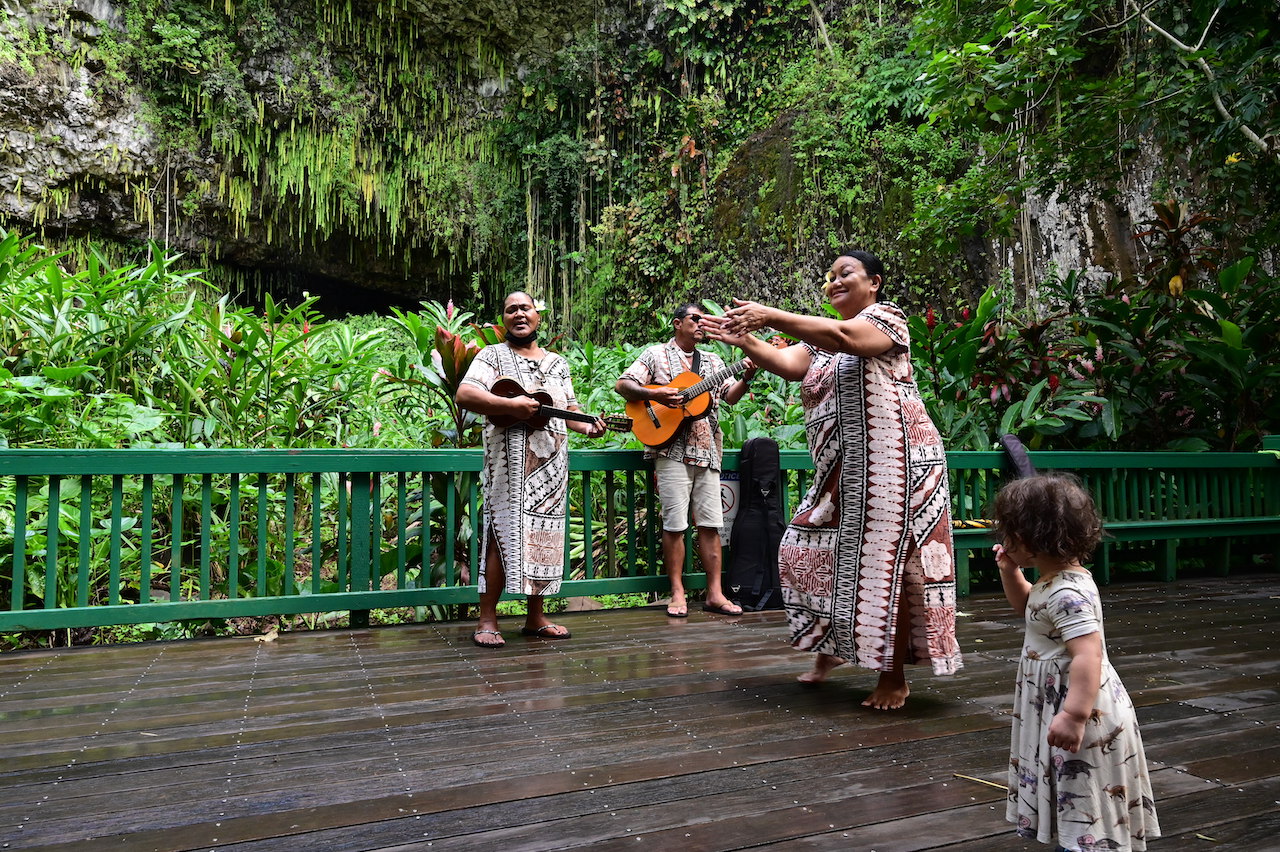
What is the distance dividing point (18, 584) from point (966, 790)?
3.59 metres

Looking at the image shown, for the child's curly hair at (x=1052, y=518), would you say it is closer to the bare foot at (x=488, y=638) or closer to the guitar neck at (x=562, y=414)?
the guitar neck at (x=562, y=414)

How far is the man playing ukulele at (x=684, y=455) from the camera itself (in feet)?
14.1

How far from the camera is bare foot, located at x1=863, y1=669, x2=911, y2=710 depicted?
8.75ft

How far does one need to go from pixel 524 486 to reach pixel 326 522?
2.11 meters

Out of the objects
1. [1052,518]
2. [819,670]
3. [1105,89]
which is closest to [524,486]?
[819,670]

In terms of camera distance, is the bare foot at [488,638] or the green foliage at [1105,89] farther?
the green foliage at [1105,89]

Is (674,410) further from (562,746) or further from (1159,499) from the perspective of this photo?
(1159,499)

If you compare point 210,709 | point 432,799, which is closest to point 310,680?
point 210,709

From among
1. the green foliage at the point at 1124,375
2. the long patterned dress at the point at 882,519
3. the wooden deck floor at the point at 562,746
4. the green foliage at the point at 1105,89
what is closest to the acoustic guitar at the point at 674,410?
the wooden deck floor at the point at 562,746

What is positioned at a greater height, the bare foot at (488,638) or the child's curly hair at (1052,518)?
the child's curly hair at (1052,518)

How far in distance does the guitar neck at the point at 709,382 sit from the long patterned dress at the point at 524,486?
2.55 feet

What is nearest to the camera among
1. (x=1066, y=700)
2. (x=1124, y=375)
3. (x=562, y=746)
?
(x=1066, y=700)

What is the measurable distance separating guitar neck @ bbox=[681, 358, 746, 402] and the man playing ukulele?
13 millimetres

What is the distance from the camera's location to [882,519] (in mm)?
2662
